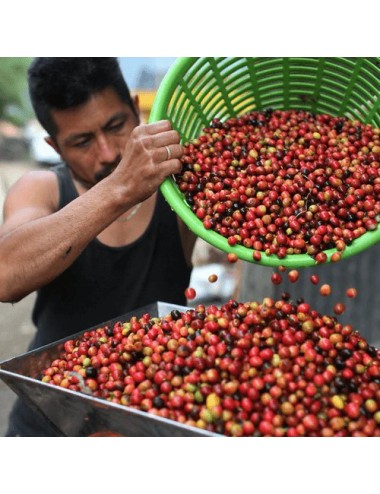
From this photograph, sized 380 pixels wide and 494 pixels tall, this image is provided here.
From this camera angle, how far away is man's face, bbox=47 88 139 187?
2.32 metres

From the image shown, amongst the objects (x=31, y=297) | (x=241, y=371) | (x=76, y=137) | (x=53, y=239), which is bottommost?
(x=31, y=297)

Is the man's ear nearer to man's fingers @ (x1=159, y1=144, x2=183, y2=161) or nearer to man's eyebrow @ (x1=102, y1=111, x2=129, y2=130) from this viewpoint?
man's eyebrow @ (x1=102, y1=111, x2=129, y2=130)

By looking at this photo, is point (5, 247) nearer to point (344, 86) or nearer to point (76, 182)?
point (76, 182)

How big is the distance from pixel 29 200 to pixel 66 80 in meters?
0.60

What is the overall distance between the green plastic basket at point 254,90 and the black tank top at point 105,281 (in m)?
0.57

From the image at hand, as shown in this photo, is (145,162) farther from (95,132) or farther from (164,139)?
(95,132)

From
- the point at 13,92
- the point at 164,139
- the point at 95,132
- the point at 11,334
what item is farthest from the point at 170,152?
the point at 13,92

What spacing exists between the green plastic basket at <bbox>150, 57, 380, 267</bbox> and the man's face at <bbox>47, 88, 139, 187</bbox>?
254 millimetres

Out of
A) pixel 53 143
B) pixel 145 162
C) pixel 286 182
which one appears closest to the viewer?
pixel 145 162

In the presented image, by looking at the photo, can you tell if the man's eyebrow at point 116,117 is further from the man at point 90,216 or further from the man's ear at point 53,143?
the man's ear at point 53,143

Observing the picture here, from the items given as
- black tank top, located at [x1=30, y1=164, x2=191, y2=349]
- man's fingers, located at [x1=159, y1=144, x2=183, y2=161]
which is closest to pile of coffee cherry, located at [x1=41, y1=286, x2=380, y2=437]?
man's fingers, located at [x1=159, y1=144, x2=183, y2=161]

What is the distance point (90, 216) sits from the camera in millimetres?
1963

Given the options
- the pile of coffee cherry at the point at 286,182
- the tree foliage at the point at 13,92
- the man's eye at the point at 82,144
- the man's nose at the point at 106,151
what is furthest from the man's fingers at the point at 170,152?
the tree foliage at the point at 13,92

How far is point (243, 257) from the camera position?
1.86 m
